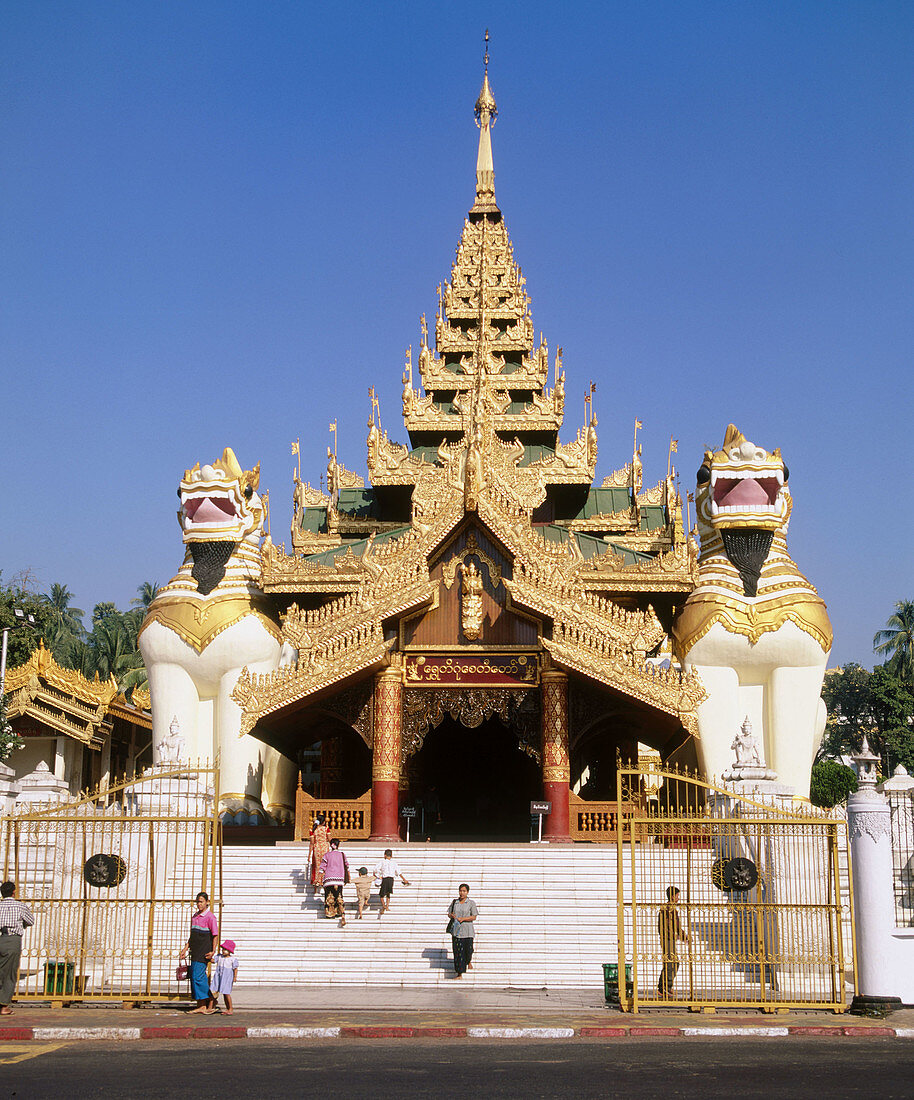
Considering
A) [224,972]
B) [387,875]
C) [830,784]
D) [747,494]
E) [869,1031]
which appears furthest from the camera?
[830,784]

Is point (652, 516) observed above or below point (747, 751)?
above

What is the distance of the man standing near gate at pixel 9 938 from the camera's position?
1236 cm

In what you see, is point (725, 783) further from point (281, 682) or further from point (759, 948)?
point (281, 682)

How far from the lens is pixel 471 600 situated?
2136 centimetres

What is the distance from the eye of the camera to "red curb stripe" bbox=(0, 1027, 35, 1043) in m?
11.1

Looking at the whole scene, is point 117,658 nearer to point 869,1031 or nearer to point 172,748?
point 172,748

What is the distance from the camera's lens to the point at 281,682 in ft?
66.8

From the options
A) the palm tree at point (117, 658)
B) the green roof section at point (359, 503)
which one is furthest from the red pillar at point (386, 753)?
the palm tree at point (117, 658)

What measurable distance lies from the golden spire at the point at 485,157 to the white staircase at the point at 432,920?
21.7 m

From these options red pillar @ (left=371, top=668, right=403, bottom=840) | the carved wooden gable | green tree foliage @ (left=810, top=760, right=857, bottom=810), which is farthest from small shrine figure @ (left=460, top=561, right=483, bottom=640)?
green tree foliage @ (left=810, top=760, right=857, bottom=810)

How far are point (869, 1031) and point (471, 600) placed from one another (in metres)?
10.9

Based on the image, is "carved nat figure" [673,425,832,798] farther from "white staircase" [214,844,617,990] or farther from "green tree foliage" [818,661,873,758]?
"green tree foliage" [818,661,873,758]

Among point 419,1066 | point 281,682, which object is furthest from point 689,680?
point 419,1066

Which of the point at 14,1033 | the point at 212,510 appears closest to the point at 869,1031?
the point at 14,1033
